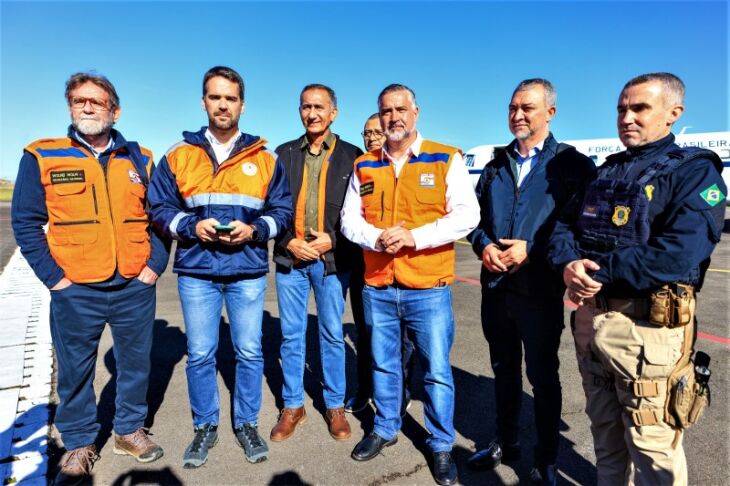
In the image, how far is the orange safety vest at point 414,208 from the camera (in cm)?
269

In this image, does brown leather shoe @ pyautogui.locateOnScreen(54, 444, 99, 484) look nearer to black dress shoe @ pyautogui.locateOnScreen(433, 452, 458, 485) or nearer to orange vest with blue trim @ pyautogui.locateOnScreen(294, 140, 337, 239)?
orange vest with blue trim @ pyautogui.locateOnScreen(294, 140, 337, 239)

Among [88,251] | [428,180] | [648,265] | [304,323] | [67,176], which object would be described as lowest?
[304,323]

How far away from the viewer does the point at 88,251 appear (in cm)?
259

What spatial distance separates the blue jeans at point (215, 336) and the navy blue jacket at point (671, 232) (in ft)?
6.97

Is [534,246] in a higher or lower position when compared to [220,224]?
lower

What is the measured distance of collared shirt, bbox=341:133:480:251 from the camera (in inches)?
103

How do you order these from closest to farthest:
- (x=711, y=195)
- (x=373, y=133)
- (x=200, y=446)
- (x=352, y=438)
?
1. (x=711, y=195)
2. (x=200, y=446)
3. (x=352, y=438)
4. (x=373, y=133)

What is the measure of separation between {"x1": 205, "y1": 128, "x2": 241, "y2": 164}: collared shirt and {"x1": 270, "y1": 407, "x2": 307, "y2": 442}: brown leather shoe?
6.31ft

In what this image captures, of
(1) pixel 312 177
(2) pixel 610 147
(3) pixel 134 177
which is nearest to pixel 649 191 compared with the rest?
(1) pixel 312 177

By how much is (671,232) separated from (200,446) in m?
3.01

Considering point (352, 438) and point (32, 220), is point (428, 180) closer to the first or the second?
point (352, 438)

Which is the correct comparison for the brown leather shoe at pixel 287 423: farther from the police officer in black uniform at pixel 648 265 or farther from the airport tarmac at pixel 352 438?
the police officer in black uniform at pixel 648 265

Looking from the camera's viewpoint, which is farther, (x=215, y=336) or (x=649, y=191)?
(x=215, y=336)

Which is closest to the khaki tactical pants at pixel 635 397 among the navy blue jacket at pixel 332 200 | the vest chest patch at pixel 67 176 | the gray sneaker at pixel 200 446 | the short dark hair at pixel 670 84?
the short dark hair at pixel 670 84
